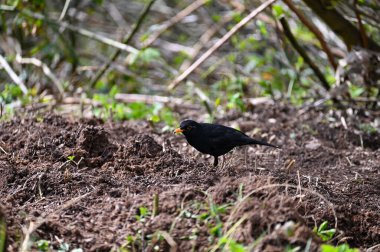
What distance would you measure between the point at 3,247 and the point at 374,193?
8.75 ft

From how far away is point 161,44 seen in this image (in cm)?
1090

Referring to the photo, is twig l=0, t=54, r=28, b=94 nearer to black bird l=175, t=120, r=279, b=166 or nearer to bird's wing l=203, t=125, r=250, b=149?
black bird l=175, t=120, r=279, b=166

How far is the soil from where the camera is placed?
9.98ft

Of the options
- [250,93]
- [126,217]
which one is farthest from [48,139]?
[250,93]

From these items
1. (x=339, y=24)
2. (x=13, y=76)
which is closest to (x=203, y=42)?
(x=13, y=76)

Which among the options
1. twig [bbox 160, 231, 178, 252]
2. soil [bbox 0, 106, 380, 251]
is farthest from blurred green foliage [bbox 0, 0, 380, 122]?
twig [bbox 160, 231, 178, 252]

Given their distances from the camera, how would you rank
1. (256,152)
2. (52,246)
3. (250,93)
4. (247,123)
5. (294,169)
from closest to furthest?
(52,246) → (294,169) → (256,152) → (247,123) → (250,93)

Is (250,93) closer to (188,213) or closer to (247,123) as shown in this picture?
(247,123)

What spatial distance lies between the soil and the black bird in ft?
0.41

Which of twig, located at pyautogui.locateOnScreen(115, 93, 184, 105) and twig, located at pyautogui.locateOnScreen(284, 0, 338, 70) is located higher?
twig, located at pyautogui.locateOnScreen(284, 0, 338, 70)

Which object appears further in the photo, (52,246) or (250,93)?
(250,93)

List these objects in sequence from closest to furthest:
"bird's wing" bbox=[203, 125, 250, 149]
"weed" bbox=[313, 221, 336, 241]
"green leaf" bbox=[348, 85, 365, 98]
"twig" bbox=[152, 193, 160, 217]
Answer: "twig" bbox=[152, 193, 160, 217]
"weed" bbox=[313, 221, 336, 241]
"bird's wing" bbox=[203, 125, 250, 149]
"green leaf" bbox=[348, 85, 365, 98]

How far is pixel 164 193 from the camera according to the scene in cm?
336

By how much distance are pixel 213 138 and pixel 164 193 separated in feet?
4.58
